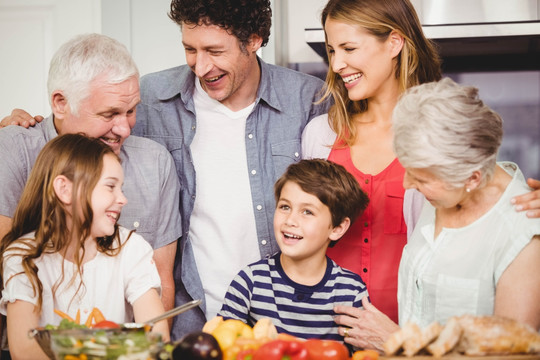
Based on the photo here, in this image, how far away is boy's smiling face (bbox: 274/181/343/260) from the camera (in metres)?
1.92

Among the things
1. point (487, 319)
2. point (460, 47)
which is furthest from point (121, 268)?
point (460, 47)

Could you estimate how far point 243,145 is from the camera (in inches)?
90.6

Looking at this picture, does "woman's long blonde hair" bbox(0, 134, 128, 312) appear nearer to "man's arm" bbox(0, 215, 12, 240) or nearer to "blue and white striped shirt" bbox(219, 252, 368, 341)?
"man's arm" bbox(0, 215, 12, 240)

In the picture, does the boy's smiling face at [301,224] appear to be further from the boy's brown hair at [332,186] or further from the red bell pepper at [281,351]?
the red bell pepper at [281,351]

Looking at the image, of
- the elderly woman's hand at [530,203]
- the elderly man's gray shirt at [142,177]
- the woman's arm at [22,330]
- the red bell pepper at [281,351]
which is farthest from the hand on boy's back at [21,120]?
the elderly woman's hand at [530,203]

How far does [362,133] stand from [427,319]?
0.74 meters

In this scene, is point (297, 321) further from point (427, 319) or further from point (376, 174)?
point (376, 174)

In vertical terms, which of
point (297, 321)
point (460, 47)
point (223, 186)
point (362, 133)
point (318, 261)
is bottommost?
point (297, 321)

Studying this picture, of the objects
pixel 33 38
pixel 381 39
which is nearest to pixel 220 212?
pixel 381 39

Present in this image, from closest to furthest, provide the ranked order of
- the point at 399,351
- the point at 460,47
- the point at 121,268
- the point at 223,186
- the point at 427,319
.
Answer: the point at 399,351, the point at 427,319, the point at 121,268, the point at 223,186, the point at 460,47

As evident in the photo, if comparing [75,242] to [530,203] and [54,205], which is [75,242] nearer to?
[54,205]

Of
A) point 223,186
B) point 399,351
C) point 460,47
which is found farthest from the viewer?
point 460,47

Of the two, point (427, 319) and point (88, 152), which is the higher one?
point (88, 152)

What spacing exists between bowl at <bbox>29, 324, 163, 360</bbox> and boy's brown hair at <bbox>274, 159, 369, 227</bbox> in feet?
2.81
